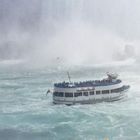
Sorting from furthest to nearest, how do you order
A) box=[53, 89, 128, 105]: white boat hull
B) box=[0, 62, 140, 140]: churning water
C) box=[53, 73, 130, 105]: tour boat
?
box=[53, 89, 128, 105]: white boat hull < box=[53, 73, 130, 105]: tour boat < box=[0, 62, 140, 140]: churning water

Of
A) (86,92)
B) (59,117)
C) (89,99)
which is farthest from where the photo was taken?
(89,99)

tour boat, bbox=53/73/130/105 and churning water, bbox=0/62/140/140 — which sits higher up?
tour boat, bbox=53/73/130/105

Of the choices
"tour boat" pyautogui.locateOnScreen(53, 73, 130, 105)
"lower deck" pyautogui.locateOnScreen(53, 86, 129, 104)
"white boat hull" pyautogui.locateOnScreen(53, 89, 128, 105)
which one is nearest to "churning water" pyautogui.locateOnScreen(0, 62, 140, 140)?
"white boat hull" pyautogui.locateOnScreen(53, 89, 128, 105)

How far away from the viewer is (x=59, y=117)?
294 feet

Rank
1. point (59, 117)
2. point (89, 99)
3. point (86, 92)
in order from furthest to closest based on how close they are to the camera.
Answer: point (89, 99) < point (86, 92) < point (59, 117)

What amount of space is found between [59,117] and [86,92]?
44.8ft

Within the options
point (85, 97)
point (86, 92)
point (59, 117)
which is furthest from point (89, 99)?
point (59, 117)

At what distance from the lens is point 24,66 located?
16312 centimetres

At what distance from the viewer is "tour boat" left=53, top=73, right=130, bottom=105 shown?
99875 mm

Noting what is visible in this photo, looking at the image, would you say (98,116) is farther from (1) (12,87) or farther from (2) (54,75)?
(2) (54,75)

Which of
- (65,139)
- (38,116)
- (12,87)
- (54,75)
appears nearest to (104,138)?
(65,139)

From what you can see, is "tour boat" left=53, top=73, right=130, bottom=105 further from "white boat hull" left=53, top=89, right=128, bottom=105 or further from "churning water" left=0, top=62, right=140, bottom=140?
"churning water" left=0, top=62, right=140, bottom=140

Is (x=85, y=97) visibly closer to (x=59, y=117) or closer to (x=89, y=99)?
(x=89, y=99)

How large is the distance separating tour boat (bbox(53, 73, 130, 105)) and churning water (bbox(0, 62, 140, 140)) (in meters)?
1.80
